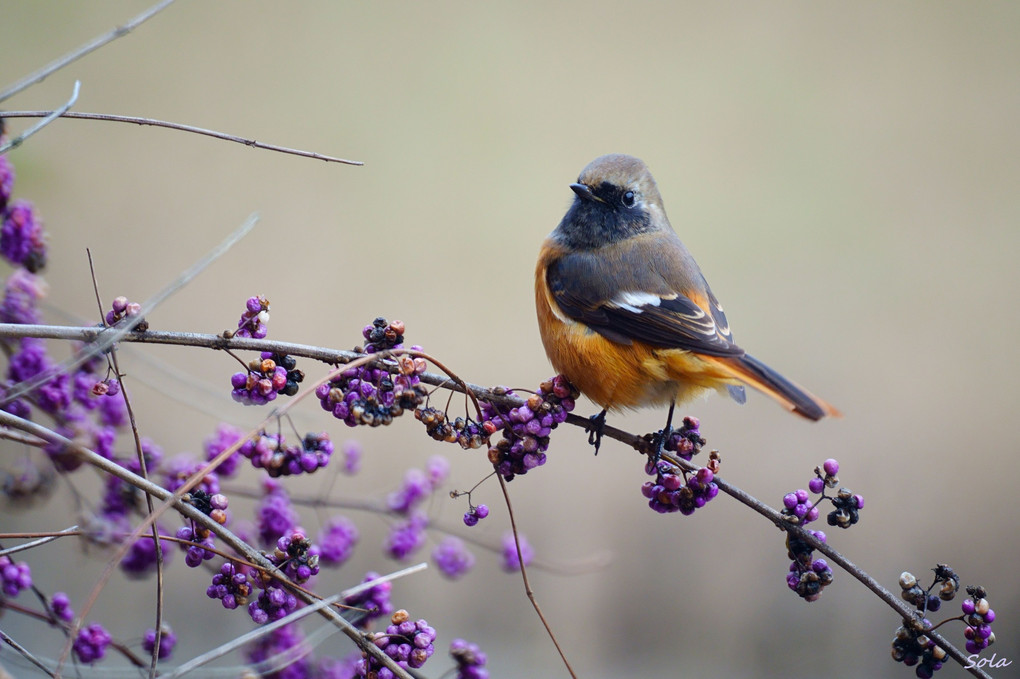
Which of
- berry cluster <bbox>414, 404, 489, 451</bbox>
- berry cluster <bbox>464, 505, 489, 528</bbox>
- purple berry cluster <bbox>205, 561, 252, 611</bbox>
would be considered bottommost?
purple berry cluster <bbox>205, 561, 252, 611</bbox>

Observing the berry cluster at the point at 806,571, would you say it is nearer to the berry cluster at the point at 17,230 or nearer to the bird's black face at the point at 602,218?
the bird's black face at the point at 602,218

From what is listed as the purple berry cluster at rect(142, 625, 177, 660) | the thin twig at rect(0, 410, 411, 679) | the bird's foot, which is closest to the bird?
the bird's foot

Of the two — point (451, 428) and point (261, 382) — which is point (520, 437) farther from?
point (261, 382)

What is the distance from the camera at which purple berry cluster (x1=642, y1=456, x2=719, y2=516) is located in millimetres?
1634

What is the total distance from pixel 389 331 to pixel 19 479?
76 centimetres

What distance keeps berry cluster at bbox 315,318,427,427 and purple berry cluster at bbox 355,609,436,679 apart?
0.32 metres

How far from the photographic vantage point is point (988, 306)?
17.6ft

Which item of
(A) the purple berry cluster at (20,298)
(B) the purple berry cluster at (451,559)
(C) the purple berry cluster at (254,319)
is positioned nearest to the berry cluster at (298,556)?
(C) the purple berry cluster at (254,319)

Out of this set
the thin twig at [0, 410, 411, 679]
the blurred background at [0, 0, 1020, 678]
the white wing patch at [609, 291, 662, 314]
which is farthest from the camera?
→ the blurred background at [0, 0, 1020, 678]

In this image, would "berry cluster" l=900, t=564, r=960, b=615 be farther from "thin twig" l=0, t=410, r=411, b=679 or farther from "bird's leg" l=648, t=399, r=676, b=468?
"thin twig" l=0, t=410, r=411, b=679

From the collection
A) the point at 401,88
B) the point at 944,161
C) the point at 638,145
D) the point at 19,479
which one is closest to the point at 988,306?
the point at 944,161

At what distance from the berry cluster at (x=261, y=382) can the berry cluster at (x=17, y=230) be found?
0.46m

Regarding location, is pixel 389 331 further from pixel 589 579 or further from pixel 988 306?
pixel 988 306

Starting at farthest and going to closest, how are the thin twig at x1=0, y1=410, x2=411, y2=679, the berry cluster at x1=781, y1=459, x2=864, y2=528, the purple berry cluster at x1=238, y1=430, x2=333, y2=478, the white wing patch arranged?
the white wing patch
the berry cluster at x1=781, y1=459, x2=864, y2=528
the purple berry cluster at x1=238, y1=430, x2=333, y2=478
the thin twig at x1=0, y1=410, x2=411, y2=679
